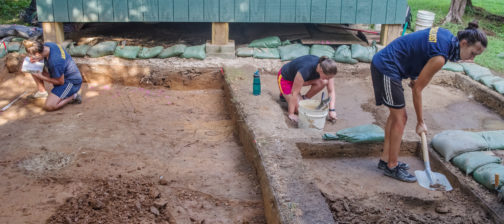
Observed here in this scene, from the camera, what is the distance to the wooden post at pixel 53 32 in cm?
726

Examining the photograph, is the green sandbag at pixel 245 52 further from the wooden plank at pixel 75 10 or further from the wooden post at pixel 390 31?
the wooden plank at pixel 75 10

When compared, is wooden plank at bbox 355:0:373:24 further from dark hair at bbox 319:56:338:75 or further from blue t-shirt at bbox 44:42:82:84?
blue t-shirt at bbox 44:42:82:84

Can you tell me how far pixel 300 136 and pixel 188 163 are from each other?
3.94 ft

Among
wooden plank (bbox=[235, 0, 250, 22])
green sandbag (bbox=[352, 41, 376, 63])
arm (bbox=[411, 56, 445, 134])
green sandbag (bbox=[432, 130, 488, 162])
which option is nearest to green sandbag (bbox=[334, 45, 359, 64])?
green sandbag (bbox=[352, 41, 376, 63])

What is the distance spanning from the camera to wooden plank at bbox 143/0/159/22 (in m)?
7.21

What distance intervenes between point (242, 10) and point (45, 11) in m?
3.31

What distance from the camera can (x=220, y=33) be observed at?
7.40 metres

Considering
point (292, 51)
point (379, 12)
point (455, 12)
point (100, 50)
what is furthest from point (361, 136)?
point (455, 12)

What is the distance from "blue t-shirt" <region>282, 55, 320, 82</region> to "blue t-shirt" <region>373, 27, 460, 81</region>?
1.28 metres

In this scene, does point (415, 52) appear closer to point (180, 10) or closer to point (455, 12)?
point (180, 10)

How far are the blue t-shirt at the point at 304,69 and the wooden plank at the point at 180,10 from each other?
8.60ft

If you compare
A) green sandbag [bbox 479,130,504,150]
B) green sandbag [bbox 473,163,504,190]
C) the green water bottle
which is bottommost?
green sandbag [bbox 473,163,504,190]

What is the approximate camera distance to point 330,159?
4324 millimetres

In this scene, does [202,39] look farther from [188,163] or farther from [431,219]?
[431,219]
